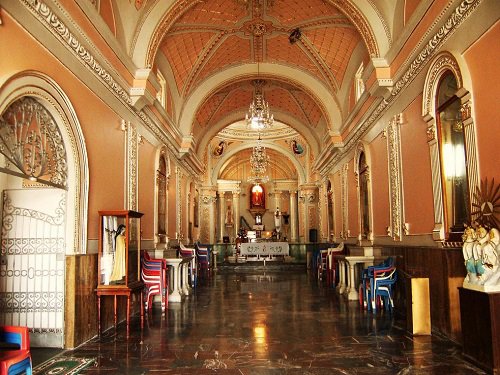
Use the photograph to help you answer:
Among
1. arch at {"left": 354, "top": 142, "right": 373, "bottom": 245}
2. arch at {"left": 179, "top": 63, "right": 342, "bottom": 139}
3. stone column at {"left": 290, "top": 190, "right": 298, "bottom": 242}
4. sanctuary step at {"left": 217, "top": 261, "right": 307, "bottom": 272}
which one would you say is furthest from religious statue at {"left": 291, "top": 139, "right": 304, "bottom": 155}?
arch at {"left": 354, "top": 142, "right": 373, "bottom": 245}

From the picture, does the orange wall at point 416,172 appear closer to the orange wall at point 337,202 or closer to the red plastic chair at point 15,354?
the red plastic chair at point 15,354

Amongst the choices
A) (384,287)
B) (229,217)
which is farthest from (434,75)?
(229,217)

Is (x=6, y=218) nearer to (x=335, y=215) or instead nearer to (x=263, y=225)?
(x=335, y=215)

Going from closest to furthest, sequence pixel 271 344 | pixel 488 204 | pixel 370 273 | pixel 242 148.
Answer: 1. pixel 488 204
2. pixel 271 344
3. pixel 370 273
4. pixel 242 148

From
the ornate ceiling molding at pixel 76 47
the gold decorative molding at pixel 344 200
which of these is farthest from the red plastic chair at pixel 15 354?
the gold decorative molding at pixel 344 200

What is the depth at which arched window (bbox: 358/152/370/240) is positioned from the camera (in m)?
10.3

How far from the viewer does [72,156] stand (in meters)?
5.77

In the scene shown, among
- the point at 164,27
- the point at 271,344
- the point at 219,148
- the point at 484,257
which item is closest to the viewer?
the point at 484,257

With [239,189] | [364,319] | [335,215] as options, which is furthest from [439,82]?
[239,189]

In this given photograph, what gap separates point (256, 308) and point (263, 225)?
19.3m

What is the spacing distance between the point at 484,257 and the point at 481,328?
688 mm

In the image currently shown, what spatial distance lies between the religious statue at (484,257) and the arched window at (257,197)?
22.7m

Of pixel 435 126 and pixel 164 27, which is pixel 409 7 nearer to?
pixel 435 126

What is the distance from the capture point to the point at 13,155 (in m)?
4.58
